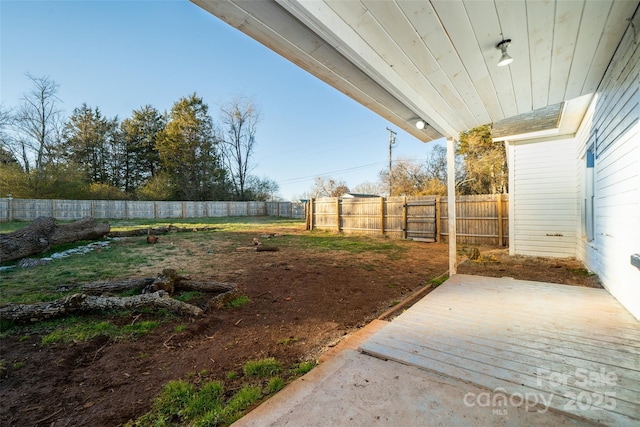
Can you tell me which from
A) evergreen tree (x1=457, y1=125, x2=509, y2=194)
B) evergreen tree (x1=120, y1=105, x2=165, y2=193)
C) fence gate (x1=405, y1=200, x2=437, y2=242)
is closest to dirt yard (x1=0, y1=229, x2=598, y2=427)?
fence gate (x1=405, y1=200, x2=437, y2=242)

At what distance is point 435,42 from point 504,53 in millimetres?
681

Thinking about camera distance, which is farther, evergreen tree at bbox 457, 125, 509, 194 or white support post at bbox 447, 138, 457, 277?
evergreen tree at bbox 457, 125, 509, 194

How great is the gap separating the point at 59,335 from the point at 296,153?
2845 cm

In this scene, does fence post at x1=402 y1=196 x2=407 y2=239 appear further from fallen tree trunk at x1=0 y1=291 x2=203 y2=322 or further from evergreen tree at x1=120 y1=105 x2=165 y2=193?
evergreen tree at x1=120 y1=105 x2=165 y2=193

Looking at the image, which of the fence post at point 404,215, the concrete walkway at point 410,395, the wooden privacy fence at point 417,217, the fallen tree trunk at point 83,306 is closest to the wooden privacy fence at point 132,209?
the wooden privacy fence at point 417,217

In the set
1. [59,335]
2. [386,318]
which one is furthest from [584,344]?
[59,335]

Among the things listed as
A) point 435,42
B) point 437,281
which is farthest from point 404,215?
point 435,42

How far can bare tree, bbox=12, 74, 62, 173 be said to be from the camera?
16062 mm

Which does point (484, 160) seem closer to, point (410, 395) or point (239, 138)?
point (410, 395)

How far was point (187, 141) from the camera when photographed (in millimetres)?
22469

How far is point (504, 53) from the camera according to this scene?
7.30 ft

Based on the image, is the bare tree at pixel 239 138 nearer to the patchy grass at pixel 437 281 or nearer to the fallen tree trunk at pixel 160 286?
the fallen tree trunk at pixel 160 286

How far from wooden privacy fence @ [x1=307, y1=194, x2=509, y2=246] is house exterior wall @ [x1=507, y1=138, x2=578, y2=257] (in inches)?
92.0

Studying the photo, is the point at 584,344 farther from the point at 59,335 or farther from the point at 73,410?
the point at 59,335
